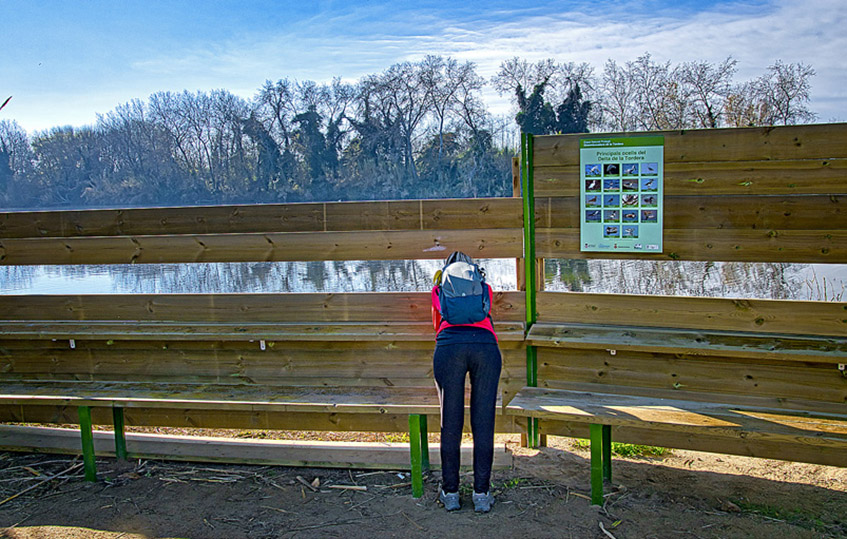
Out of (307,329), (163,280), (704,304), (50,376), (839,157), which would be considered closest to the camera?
(839,157)

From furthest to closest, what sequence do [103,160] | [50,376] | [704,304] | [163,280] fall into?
[103,160], [163,280], [50,376], [704,304]

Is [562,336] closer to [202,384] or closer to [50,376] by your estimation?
[202,384]

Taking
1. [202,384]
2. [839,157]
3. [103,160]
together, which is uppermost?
[103,160]

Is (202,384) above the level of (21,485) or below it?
above

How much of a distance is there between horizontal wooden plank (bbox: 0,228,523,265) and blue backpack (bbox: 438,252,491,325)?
963mm

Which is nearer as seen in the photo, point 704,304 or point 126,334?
point 704,304

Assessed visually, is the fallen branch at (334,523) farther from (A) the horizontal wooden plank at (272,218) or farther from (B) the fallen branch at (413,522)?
(A) the horizontal wooden plank at (272,218)

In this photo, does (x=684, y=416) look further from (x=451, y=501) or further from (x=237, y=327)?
(x=237, y=327)

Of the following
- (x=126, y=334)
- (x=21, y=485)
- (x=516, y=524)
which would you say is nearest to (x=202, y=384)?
(x=126, y=334)

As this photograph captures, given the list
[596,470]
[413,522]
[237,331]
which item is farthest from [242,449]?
[596,470]

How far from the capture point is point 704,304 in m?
4.14

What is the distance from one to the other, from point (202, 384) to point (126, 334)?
0.69m

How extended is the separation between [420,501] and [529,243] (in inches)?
72.5

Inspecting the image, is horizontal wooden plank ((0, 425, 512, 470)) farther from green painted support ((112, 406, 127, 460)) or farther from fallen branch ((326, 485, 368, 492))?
fallen branch ((326, 485, 368, 492))
